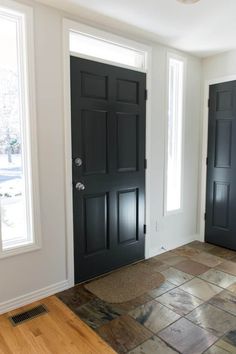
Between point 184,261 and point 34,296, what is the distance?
5.53 ft

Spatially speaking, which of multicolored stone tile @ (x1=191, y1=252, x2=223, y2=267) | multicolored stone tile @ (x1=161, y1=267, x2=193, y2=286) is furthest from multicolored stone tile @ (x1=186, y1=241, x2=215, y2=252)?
multicolored stone tile @ (x1=161, y1=267, x2=193, y2=286)

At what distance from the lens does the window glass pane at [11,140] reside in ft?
6.88

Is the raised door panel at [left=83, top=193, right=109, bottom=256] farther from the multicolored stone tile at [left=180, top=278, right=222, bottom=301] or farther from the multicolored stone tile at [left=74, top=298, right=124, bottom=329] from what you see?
the multicolored stone tile at [left=180, top=278, right=222, bottom=301]

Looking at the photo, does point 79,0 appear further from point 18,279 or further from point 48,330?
point 48,330

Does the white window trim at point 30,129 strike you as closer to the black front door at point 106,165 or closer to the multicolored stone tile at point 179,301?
the black front door at point 106,165

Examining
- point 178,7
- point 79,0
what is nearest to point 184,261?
point 178,7

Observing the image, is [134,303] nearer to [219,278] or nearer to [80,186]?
[219,278]

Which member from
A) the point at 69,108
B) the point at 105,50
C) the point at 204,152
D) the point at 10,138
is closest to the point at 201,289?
the point at 204,152

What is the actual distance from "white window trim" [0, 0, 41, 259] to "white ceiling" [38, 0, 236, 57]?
0.26 metres

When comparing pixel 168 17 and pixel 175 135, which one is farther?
pixel 175 135

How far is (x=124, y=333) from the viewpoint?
190 cm

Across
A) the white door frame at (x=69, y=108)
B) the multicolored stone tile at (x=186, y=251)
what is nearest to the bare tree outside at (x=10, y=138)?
the white door frame at (x=69, y=108)

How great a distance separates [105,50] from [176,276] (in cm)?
238

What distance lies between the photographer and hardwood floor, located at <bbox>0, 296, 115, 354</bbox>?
5.79 feet
